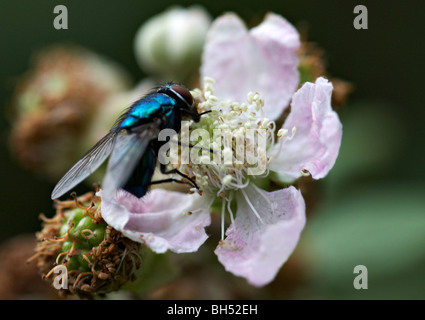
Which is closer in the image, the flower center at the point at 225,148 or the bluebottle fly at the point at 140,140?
the bluebottle fly at the point at 140,140

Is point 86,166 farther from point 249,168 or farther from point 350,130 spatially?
point 350,130

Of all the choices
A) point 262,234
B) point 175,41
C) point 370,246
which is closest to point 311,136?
point 262,234

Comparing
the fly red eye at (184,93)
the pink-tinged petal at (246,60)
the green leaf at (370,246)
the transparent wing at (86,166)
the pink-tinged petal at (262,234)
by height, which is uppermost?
the pink-tinged petal at (246,60)

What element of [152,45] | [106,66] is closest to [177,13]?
[152,45]

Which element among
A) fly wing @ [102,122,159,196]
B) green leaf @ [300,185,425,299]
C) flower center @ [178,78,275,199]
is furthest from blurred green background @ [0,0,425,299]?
fly wing @ [102,122,159,196]

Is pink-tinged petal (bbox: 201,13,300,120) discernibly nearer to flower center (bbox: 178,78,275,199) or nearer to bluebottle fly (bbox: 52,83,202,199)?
flower center (bbox: 178,78,275,199)

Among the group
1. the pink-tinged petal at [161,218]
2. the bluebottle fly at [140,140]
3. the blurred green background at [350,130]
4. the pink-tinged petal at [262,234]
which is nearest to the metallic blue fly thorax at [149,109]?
the bluebottle fly at [140,140]

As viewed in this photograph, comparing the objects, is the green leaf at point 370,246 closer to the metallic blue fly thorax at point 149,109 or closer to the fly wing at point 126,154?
the metallic blue fly thorax at point 149,109
